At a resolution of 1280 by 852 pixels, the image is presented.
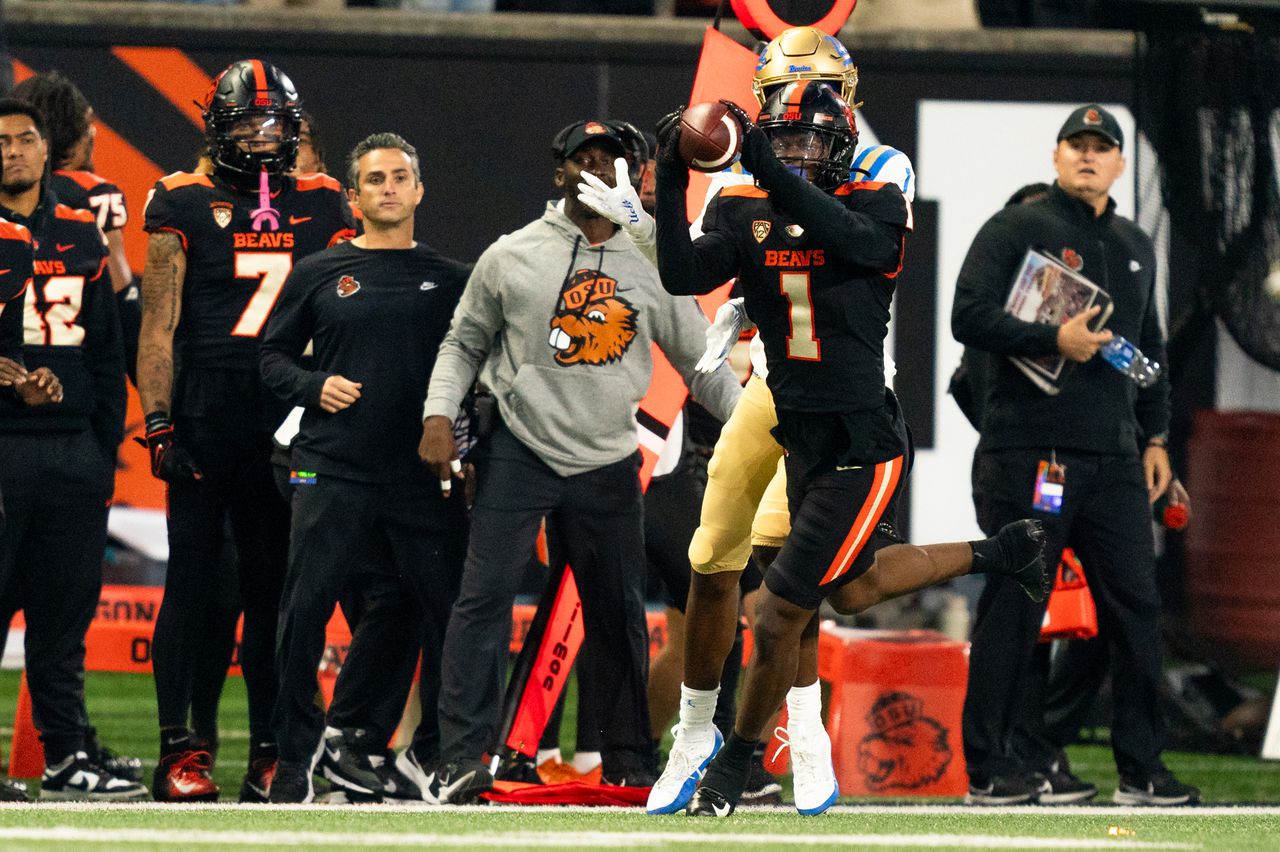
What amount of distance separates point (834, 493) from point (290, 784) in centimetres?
181

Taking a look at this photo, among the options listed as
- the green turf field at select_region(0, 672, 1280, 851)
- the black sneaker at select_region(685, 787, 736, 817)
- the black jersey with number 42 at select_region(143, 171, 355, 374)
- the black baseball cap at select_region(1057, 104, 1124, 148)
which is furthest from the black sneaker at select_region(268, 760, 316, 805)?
the black baseball cap at select_region(1057, 104, 1124, 148)

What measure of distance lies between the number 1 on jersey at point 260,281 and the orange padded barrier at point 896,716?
2.08 meters

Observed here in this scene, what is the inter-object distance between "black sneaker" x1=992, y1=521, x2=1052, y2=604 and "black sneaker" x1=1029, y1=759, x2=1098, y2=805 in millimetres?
1233

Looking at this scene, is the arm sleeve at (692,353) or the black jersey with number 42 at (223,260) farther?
the black jersey with number 42 at (223,260)

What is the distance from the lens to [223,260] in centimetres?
689

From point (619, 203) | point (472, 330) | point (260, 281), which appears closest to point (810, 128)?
point (619, 203)

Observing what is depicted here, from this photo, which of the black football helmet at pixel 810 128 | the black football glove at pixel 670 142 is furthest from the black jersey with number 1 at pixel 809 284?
the black football glove at pixel 670 142

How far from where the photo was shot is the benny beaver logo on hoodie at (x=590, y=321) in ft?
21.4

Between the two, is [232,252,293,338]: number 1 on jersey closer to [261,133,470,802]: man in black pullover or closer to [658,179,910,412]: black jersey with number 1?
[261,133,470,802]: man in black pullover

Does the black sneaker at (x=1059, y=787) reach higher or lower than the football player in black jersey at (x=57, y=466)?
lower

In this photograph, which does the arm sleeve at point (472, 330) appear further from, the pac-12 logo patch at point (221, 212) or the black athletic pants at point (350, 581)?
the pac-12 logo patch at point (221, 212)

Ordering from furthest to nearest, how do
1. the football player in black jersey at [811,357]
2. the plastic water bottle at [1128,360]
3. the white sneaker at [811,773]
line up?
the plastic water bottle at [1128,360] < the white sneaker at [811,773] < the football player in black jersey at [811,357]

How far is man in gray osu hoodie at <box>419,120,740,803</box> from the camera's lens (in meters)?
6.45

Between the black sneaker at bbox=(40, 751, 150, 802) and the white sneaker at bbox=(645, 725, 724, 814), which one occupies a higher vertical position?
the white sneaker at bbox=(645, 725, 724, 814)
